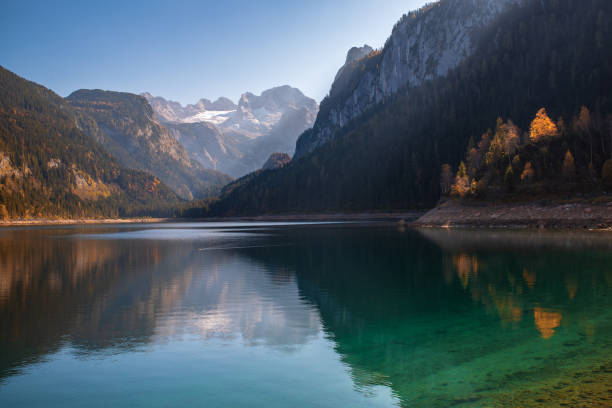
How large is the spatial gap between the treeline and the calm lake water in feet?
150

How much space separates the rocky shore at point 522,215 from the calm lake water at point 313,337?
3836cm

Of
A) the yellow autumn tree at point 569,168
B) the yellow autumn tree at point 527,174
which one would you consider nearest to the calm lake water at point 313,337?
the yellow autumn tree at point 569,168

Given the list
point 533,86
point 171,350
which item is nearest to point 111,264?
point 171,350

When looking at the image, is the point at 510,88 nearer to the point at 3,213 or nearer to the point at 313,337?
the point at 313,337

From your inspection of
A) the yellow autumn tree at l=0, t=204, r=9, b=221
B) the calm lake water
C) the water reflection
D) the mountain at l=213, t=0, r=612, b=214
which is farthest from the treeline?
the yellow autumn tree at l=0, t=204, r=9, b=221

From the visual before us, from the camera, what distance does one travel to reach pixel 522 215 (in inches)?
3017

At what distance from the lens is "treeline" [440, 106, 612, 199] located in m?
72.8

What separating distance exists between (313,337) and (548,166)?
3074 inches

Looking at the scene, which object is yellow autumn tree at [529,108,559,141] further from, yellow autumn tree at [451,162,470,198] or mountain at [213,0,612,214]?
mountain at [213,0,612,214]

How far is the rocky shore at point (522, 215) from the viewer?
65625 mm

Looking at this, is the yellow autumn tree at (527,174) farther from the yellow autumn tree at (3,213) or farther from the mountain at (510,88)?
the yellow autumn tree at (3,213)

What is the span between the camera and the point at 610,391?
1016cm

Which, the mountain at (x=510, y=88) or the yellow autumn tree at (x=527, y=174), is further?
the mountain at (x=510, y=88)

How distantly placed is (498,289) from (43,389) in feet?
74.1
